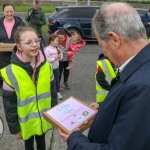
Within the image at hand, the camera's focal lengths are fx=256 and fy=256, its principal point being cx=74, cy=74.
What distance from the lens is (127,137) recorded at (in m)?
1.28

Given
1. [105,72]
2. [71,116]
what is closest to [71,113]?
[71,116]

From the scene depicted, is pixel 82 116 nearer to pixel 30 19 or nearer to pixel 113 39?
pixel 113 39

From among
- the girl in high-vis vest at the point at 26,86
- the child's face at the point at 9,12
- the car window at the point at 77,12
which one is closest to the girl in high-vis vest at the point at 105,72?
the girl in high-vis vest at the point at 26,86

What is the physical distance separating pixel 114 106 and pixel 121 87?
112 millimetres

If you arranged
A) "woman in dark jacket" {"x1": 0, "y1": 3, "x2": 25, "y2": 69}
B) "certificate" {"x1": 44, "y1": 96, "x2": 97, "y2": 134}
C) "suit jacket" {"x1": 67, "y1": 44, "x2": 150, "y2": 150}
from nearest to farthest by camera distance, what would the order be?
"suit jacket" {"x1": 67, "y1": 44, "x2": 150, "y2": 150} → "certificate" {"x1": 44, "y1": 96, "x2": 97, "y2": 134} → "woman in dark jacket" {"x1": 0, "y1": 3, "x2": 25, "y2": 69}

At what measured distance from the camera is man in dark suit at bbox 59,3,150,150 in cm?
125

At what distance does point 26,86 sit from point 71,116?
0.76 metres

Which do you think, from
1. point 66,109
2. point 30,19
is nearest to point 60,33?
point 66,109

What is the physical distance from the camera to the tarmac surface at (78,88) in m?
3.56

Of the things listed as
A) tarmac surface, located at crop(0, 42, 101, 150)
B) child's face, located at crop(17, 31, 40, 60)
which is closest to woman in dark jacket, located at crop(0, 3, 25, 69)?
tarmac surface, located at crop(0, 42, 101, 150)

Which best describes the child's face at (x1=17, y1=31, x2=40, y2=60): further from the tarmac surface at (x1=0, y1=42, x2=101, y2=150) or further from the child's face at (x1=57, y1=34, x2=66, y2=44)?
the child's face at (x1=57, y1=34, x2=66, y2=44)

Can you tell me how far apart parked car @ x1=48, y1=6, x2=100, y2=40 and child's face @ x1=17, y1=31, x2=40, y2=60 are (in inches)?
344

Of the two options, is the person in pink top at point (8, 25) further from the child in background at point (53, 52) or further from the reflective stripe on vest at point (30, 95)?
the reflective stripe on vest at point (30, 95)

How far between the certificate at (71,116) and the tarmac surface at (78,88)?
1517mm
